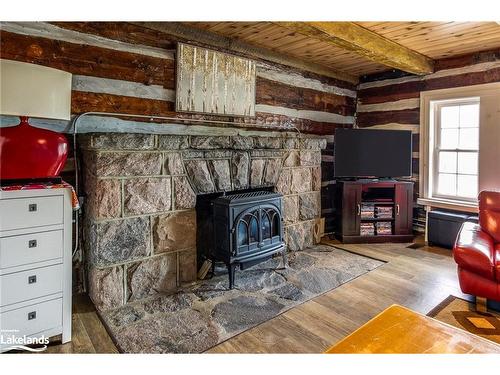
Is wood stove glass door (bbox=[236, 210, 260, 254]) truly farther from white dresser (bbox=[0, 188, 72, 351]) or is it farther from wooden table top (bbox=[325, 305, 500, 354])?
wooden table top (bbox=[325, 305, 500, 354])

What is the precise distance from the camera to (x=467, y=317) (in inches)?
93.7

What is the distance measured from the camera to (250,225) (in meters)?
3.03

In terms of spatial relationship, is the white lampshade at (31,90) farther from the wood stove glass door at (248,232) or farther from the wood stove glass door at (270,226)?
the wood stove glass door at (270,226)

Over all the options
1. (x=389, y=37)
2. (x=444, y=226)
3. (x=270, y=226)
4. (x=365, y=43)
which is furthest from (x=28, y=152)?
(x=444, y=226)

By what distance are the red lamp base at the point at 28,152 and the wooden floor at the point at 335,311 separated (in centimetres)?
113

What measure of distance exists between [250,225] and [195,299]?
837 millimetres

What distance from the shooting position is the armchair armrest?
7.91 ft

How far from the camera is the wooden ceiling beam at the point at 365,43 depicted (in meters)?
2.72

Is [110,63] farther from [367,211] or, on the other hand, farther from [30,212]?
[367,211]

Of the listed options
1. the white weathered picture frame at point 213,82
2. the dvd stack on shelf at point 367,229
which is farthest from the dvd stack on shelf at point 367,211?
the white weathered picture frame at point 213,82

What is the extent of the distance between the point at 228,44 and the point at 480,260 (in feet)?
10.4
